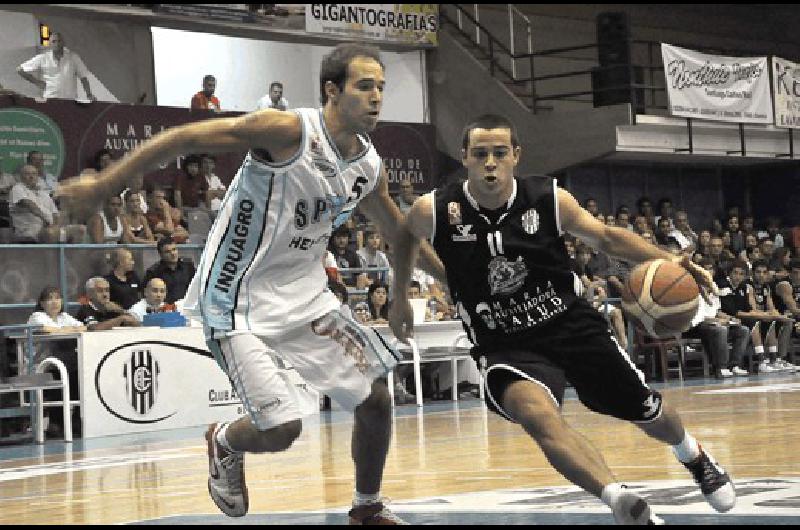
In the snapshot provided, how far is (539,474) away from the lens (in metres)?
7.70

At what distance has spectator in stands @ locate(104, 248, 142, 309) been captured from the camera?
15211 mm

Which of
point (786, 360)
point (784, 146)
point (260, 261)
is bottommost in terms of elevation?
point (786, 360)

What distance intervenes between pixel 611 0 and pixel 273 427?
24169 millimetres

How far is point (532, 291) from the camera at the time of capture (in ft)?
18.6

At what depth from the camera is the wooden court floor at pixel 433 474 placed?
19.9ft

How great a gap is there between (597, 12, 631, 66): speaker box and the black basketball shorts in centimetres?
1730

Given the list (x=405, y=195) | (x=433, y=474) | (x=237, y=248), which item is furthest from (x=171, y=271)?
(x=237, y=248)

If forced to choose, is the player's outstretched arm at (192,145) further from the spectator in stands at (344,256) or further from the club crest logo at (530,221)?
the spectator in stands at (344,256)

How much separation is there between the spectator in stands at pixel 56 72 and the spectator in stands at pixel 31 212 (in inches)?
102

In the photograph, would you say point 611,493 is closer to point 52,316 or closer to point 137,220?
point 52,316

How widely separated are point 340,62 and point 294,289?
3.17ft

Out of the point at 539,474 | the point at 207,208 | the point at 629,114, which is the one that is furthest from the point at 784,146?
the point at 539,474

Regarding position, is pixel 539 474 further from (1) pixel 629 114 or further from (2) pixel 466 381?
(1) pixel 629 114

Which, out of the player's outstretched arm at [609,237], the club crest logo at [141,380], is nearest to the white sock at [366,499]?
the player's outstretched arm at [609,237]
